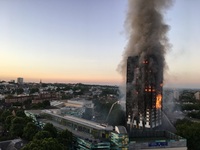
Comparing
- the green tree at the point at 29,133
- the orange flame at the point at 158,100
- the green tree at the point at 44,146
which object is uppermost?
the orange flame at the point at 158,100

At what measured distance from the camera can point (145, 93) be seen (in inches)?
1505

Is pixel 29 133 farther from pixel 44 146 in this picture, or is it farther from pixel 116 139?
pixel 116 139

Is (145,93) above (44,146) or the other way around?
above

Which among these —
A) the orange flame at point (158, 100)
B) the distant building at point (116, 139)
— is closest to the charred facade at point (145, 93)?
the orange flame at point (158, 100)

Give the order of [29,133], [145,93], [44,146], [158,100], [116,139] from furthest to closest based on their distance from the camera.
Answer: [158,100] → [145,93] → [29,133] → [116,139] → [44,146]

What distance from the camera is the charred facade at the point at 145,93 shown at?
37.8 metres

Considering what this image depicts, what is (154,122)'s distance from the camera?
37250mm

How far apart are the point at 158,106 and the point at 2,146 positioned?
73.9 feet

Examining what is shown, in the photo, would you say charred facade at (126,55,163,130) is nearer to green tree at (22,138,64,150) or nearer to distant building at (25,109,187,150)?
distant building at (25,109,187,150)

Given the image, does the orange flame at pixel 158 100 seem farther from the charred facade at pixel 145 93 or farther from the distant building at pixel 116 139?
the distant building at pixel 116 139

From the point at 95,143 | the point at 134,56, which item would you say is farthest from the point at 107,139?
the point at 134,56

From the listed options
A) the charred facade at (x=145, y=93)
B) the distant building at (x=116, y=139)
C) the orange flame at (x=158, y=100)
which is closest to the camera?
the distant building at (x=116, y=139)

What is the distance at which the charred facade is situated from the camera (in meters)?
37.8

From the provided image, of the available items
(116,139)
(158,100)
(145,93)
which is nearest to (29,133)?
(116,139)
